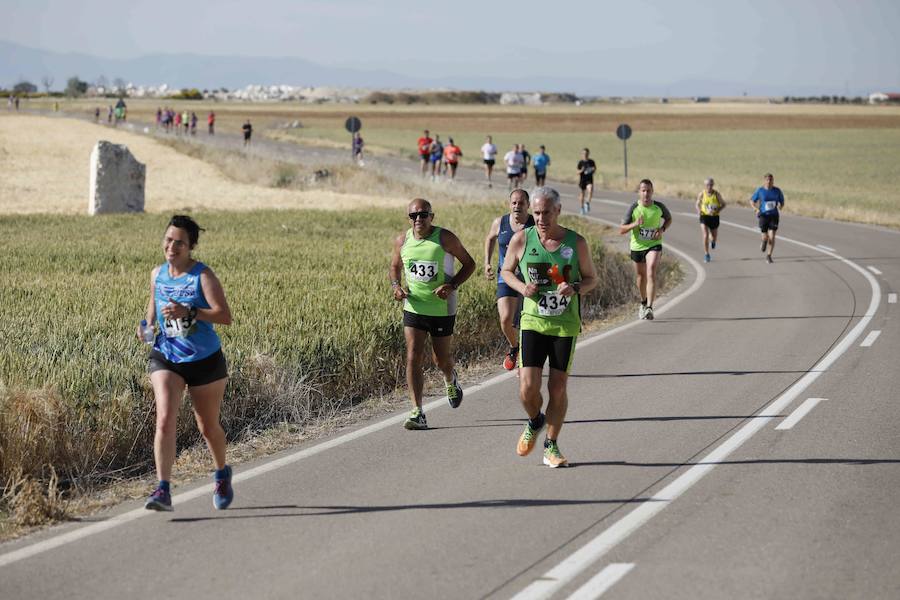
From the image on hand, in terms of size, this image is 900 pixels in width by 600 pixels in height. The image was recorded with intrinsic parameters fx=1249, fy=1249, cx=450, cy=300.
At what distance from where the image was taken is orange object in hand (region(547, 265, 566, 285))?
8.40 meters

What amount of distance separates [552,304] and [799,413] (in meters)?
3.34

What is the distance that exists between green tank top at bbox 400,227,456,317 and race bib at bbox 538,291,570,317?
5.95ft

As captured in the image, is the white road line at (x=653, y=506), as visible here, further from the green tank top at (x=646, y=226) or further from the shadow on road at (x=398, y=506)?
the green tank top at (x=646, y=226)

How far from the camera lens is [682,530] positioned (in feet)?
23.0

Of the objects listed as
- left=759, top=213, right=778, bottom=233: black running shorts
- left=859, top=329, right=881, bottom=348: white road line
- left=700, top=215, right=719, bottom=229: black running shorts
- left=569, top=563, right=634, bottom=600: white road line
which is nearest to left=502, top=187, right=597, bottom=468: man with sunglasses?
left=569, top=563, right=634, bottom=600: white road line

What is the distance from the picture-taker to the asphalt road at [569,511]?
6.11 metres

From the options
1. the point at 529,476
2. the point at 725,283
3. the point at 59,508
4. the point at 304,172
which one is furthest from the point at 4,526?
the point at 304,172

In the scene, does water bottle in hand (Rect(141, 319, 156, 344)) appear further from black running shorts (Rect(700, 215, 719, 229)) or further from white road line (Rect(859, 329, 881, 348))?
black running shorts (Rect(700, 215, 719, 229))

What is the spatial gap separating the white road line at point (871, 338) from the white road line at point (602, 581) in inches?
374

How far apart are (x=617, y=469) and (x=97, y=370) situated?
3.84m

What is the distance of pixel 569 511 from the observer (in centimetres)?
748

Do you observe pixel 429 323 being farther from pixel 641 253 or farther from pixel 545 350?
pixel 641 253

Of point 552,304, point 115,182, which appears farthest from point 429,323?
point 115,182

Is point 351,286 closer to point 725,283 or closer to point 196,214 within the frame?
point 725,283
